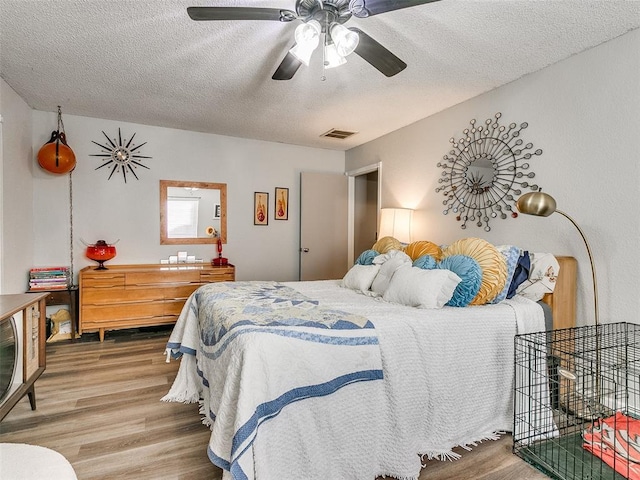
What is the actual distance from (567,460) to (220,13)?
2.85m

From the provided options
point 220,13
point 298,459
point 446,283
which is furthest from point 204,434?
point 220,13

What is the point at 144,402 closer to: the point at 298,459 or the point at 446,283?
the point at 298,459

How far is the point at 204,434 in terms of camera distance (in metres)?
2.03

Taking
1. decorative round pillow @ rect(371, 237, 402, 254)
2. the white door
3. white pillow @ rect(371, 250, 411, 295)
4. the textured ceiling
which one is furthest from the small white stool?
the white door

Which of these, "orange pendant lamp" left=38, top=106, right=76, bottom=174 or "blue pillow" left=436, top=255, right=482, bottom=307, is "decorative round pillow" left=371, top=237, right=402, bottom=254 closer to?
"blue pillow" left=436, top=255, right=482, bottom=307

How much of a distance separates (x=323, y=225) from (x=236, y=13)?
3630mm

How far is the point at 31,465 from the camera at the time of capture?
3.32ft

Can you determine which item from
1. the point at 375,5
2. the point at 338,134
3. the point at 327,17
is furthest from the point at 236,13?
the point at 338,134

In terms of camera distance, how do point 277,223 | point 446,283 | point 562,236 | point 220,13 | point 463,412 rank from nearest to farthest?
point 220,13 < point 463,412 < point 446,283 < point 562,236 < point 277,223

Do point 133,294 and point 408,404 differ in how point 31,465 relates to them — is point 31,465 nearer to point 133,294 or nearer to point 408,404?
point 408,404

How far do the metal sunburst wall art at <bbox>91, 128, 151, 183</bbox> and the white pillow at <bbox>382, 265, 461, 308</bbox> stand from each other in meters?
3.57

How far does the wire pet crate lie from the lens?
5.58 ft

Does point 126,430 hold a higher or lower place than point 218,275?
lower

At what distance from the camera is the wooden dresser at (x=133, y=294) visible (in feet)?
11.8
